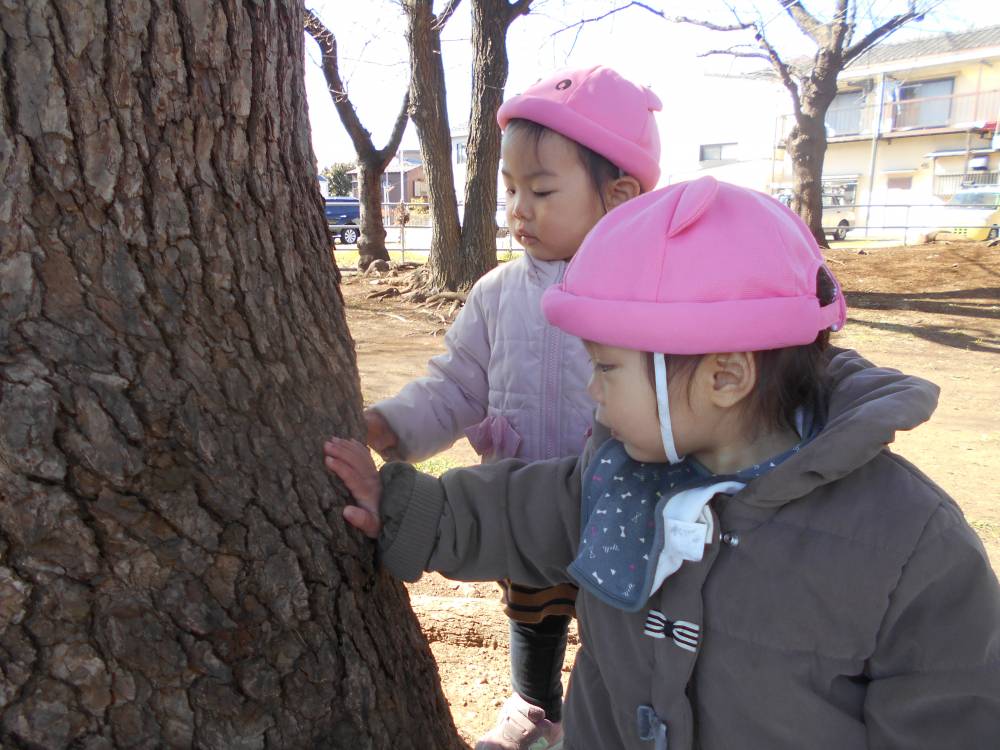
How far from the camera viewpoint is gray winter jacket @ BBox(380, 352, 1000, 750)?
1.18 m

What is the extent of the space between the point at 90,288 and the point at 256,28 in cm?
47

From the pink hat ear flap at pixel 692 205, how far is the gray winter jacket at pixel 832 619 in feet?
1.22

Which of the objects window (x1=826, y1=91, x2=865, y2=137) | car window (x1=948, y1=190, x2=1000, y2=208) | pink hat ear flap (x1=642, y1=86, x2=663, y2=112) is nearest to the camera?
pink hat ear flap (x1=642, y1=86, x2=663, y2=112)

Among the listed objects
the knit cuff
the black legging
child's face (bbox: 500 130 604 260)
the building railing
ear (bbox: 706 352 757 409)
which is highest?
child's face (bbox: 500 130 604 260)

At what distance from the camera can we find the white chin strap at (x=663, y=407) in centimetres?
133

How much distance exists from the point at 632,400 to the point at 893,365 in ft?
20.5

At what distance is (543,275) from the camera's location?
2.08 m

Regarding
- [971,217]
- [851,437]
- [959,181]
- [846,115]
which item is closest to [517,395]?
[851,437]

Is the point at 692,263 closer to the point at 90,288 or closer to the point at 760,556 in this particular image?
the point at 760,556

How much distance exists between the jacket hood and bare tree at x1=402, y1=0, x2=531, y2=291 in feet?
28.0

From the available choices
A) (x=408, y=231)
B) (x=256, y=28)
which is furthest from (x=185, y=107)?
(x=408, y=231)

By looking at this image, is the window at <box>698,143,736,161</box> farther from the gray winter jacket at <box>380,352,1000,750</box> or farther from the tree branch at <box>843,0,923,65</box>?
the gray winter jacket at <box>380,352,1000,750</box>

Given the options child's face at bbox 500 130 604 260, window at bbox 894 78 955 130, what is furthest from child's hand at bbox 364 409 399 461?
window at bbox 894 78 955 130

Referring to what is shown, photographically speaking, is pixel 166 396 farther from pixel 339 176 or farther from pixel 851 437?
pixel 339 176
